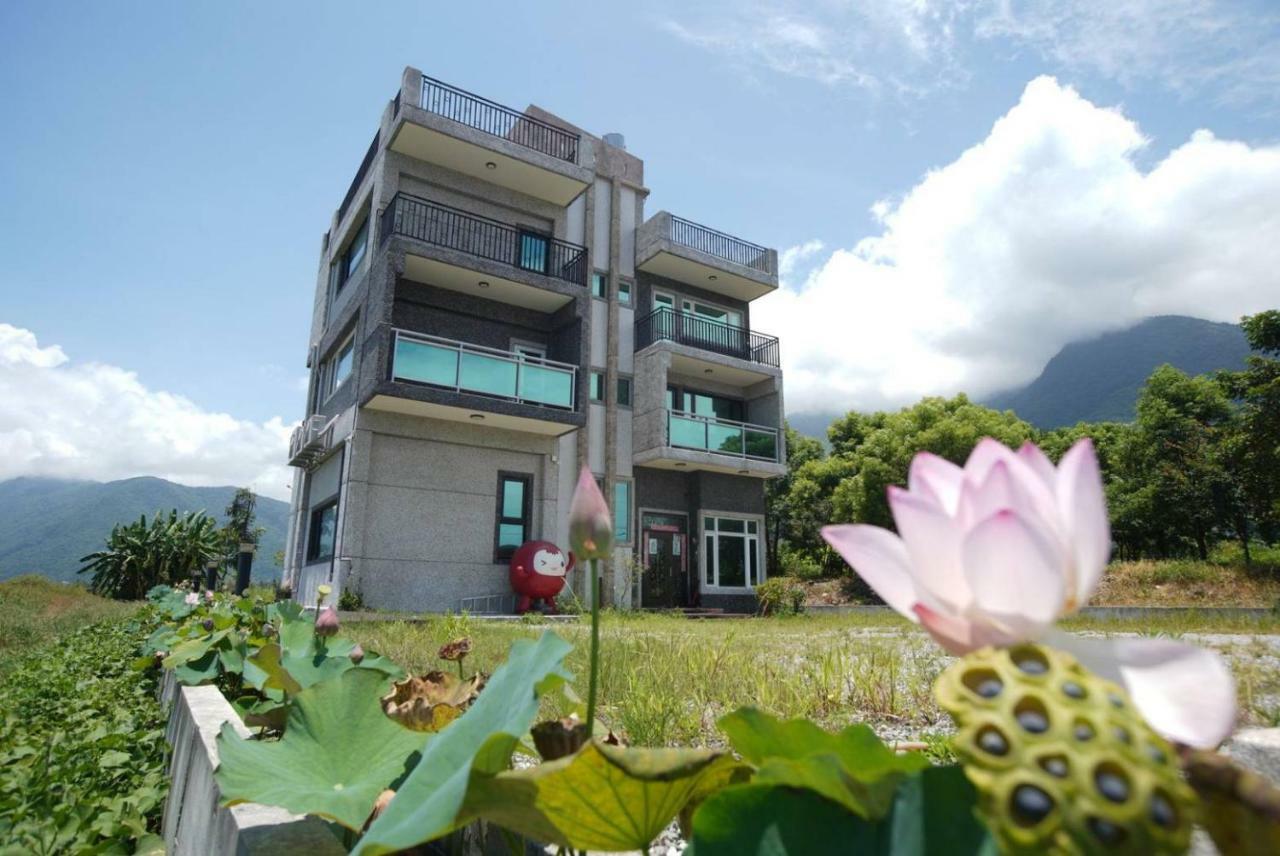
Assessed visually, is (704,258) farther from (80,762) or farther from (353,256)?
(80,762)

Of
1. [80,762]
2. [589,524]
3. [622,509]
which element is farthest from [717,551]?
[589,524]

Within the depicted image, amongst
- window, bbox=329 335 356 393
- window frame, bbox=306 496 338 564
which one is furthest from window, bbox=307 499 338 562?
window, bbox=329 335 356 393

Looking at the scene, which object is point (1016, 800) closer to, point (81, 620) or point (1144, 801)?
point (1144, 801)

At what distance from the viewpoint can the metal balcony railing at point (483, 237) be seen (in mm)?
14688

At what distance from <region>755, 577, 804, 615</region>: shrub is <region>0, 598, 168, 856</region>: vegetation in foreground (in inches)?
538

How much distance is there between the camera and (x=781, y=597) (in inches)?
667

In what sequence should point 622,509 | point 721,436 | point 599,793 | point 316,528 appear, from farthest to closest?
point 721,436, point 622,509, point 316,528, point 599,793

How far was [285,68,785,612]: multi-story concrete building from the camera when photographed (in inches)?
555

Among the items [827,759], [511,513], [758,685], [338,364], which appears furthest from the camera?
[338,364]

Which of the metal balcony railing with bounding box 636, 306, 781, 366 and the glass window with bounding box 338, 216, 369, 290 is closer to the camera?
the glass window with bounding box 338, 216, 369, 290

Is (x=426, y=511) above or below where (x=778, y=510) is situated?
below

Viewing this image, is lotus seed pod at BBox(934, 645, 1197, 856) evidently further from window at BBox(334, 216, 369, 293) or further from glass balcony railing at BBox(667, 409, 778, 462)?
window at BBox(334, 216, 369, 293)

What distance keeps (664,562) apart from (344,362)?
9446mm

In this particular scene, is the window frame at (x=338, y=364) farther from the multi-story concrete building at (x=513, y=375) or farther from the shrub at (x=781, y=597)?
the shrub at (x=781, y=597)
